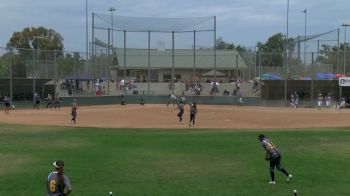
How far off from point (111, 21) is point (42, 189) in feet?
181

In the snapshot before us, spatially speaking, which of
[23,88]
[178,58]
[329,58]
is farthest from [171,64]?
[23,88]

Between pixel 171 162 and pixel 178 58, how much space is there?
5568 cm

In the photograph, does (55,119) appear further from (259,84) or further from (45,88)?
(259,84)

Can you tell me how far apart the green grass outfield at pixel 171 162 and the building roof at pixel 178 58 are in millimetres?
37711

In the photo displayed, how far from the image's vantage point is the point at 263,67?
72625mm

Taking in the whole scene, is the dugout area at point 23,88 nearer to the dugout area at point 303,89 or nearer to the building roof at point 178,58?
the building roof at point 178,58

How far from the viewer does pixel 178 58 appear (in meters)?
77.3

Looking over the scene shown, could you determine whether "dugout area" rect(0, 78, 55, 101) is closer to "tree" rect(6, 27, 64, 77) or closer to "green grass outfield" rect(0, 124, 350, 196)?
"green grass outfield" rect(0, 124, 350, 196)

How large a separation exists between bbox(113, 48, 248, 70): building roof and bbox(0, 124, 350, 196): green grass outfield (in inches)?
1485

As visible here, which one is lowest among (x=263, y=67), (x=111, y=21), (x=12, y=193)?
(x=12, y=193)

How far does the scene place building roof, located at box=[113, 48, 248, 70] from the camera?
2827 inches

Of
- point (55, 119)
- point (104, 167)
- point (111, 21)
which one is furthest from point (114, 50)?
point (104, 167)

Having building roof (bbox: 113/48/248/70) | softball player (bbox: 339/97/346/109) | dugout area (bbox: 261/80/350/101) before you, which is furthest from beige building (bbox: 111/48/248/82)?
softball player (bbox: 339/97/346/109)

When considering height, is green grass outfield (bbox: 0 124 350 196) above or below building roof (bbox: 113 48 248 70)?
below
